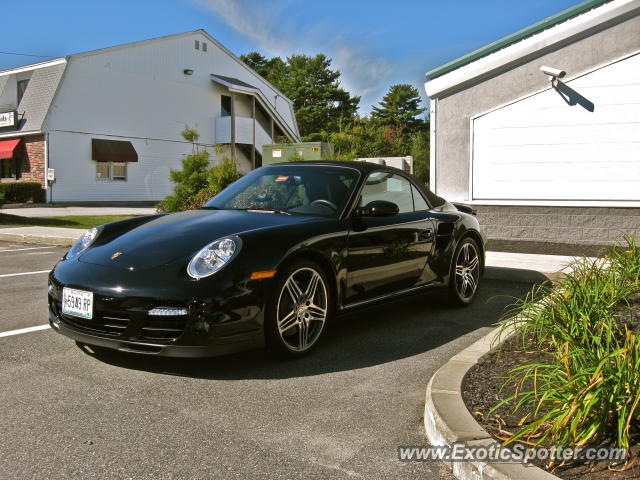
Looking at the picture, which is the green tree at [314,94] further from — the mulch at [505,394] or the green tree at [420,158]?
the mulch at [505,394]

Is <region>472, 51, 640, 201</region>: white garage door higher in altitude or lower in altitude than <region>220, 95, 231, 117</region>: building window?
lower

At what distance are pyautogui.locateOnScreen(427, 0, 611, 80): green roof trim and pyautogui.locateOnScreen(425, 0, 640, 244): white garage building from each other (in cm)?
2

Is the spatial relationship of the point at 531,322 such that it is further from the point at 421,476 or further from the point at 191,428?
the point at 191,428

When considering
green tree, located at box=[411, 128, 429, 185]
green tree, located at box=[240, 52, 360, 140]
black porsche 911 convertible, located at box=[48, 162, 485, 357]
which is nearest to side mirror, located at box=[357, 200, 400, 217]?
black porsche 911 convertible, located at box=[48, 162, 485, 357]

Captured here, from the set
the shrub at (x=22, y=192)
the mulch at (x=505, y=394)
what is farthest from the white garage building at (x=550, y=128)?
the shrub at (x=22, y=192)

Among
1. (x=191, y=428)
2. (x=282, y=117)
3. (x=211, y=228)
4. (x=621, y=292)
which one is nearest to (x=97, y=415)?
(x=191, y=428)

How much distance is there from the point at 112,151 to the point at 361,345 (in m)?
26.3

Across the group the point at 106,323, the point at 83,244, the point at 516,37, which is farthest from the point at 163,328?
the point at 516,37

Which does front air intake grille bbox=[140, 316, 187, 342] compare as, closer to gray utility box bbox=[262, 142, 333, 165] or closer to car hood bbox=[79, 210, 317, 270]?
car hood bbox=[79, 210, 317, 270]

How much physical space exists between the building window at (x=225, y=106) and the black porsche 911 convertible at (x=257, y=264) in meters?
A: 31.2

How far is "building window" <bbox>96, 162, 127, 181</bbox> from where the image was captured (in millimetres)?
28362

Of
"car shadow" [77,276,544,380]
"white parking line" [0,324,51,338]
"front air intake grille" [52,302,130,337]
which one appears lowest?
"car shadow" [77,276,544,380]

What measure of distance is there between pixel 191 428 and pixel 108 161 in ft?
90.7

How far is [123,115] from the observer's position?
2931cm
